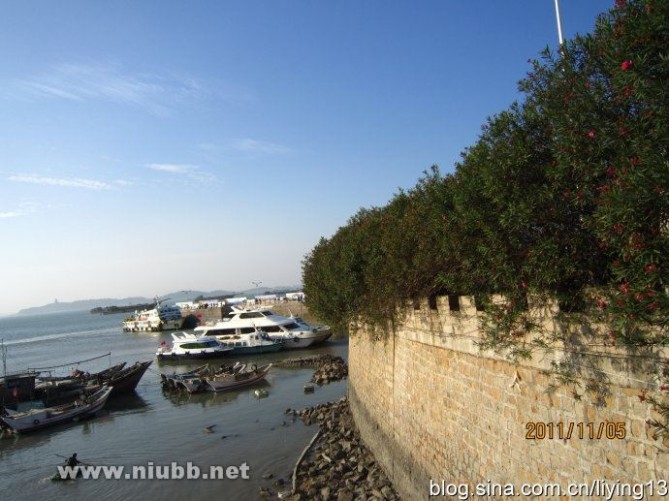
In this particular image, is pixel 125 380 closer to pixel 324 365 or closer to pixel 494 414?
pixel 324 365

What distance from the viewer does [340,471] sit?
1319 centimetres

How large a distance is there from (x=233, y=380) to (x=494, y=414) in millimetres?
22100

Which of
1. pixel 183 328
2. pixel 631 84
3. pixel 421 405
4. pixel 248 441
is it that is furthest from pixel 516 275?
pixel 183 328

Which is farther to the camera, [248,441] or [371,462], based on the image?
[248,441]

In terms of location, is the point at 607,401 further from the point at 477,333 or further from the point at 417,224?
the point at 417,224

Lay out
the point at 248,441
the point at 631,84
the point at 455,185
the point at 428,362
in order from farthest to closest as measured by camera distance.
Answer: the point at 248,441, the point at 428,362, the point at 455,185, the point at 631,84

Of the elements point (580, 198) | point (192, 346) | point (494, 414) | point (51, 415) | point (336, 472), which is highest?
point (580, 198)

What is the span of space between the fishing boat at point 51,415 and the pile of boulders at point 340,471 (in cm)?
1333

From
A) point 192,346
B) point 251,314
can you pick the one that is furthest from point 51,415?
point 251,314

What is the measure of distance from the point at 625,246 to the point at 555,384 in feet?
7.25

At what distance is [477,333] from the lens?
7.71 meters

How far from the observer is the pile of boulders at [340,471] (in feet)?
38.2

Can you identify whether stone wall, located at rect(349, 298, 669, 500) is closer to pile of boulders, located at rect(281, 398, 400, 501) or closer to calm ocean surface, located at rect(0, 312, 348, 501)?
pile of boulders, located at rect(281, 398, 400, 501)
